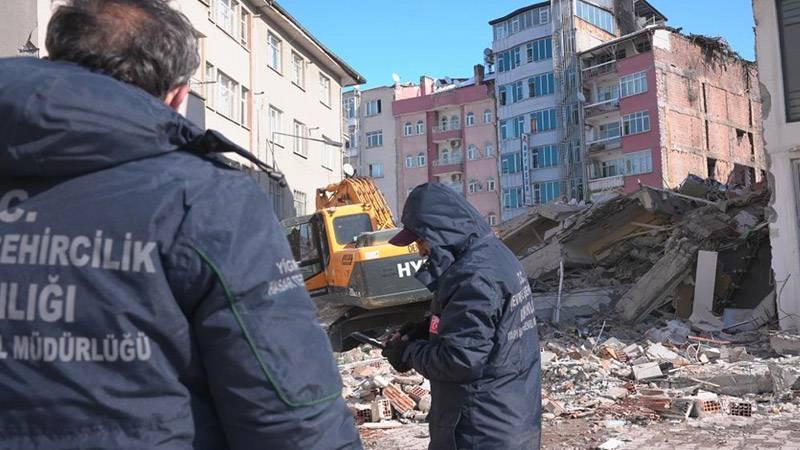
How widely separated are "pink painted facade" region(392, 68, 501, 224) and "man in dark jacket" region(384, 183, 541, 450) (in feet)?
176

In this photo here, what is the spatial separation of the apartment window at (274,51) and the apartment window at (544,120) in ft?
88.1

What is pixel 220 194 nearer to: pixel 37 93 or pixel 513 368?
pixel 37 93

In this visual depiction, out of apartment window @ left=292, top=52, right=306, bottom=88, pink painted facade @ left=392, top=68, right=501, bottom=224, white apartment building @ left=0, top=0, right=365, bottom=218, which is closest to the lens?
white apartment building @ left=0, top=0, right=365, bottom=218

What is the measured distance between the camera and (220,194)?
145cm

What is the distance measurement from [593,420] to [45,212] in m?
7.64

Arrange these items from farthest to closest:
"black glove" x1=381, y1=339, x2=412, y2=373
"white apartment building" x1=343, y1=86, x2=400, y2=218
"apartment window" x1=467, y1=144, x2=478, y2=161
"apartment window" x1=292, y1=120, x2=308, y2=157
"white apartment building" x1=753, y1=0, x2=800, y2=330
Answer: "white apartment building" x1=343, y1=86, x2=400, y2=218 → "apartment window" x1=467, y1=144, x2=478, y2=161 → "apartment window" x1=292, y1=120, x2=308, y2=157 → "white apartment building" x1=753, y1=0, x2=800, y2=330 → "black glove" x1=381, y1=339, x2=412, y2=373

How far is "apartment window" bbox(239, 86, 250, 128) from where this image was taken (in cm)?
2503

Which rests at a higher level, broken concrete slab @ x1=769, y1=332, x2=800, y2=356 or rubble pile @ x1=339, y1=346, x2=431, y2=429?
broken concrete slab @ x1=769, y1=332, x2=800, y2=356

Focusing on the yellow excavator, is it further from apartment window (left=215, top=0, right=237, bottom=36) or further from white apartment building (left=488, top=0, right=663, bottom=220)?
A: white apartment building (left=488, top=0, right=663, bottom=220)

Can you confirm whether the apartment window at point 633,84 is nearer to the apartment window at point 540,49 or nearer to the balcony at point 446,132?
the apartment window at point 540,49

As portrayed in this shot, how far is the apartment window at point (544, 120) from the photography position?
167 ft

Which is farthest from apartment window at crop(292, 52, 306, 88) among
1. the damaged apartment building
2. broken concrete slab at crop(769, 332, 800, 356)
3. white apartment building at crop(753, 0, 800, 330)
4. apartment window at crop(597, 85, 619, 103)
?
apartment window at crop(597, 85, 619, 103)

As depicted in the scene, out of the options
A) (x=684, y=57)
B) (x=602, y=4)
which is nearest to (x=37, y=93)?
(x=684, y=57)

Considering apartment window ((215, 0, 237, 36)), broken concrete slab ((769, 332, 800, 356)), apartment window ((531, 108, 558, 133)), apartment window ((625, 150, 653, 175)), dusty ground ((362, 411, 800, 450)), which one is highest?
apartment window ((531, 108, 558, 133))
